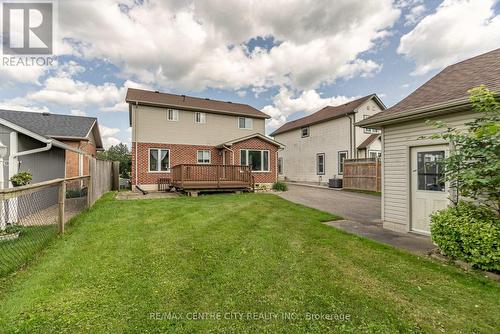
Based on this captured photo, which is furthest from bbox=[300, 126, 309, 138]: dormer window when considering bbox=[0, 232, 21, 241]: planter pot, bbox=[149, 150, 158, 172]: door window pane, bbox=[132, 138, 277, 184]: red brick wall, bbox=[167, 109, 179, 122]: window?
bbox=[0, 232, 21, 241]: planter pot

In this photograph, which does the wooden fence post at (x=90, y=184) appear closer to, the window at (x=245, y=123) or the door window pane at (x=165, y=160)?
the door window pane at (x=165, y=160)

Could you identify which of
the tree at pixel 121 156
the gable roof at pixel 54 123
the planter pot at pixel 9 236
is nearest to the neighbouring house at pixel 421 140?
the planter pot at pixel 9 236

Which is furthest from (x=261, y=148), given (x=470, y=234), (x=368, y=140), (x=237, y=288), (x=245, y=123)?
(x=237, y=288)

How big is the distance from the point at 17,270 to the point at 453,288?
668cm

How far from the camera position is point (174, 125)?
15383 millimetres

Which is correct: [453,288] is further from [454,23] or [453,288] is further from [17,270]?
[454,23]

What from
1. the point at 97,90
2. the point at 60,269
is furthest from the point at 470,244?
the point at 97,90

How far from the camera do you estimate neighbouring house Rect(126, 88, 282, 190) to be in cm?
1434

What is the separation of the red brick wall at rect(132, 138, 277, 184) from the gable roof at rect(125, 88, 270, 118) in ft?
8.69

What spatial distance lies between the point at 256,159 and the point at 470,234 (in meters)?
12.9

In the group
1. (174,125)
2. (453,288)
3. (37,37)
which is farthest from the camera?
(174,125)

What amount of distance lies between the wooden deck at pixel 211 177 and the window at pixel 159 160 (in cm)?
126

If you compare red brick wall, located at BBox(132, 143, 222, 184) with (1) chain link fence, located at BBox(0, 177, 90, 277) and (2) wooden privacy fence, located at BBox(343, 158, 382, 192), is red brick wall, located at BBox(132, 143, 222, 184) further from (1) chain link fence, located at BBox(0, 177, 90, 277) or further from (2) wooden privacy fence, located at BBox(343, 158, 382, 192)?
(2) wooden privacy fence, located at BBox(343, 158, 382, 192)

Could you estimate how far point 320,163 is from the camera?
830 inches
